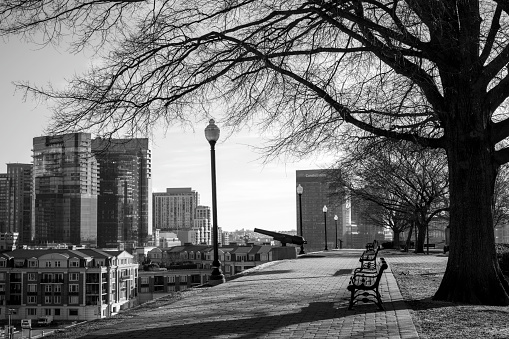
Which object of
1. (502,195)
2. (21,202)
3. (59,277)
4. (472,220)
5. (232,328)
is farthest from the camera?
(21,202)

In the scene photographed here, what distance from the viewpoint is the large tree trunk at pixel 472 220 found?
1123 centimetres

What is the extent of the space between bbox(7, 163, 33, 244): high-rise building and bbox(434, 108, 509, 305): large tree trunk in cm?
11925

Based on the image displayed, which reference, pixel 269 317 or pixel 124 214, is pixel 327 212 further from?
pixel 269 317

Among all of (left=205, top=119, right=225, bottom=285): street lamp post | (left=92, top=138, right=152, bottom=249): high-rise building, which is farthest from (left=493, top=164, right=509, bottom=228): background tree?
(left=92, top=138, right=152, bottom=249): high-rise building

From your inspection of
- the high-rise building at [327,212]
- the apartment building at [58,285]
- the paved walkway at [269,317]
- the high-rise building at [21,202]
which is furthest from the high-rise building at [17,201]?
the paved walkway at [269,317]

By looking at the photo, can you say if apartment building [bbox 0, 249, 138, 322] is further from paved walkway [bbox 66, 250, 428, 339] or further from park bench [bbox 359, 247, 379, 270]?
paved walkway [bbox 66, 250, 428, 339]

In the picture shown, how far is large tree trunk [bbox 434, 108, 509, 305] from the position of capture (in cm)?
1123

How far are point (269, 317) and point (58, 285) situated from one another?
5752cm

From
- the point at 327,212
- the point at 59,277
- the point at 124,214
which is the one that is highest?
the point at 124,214

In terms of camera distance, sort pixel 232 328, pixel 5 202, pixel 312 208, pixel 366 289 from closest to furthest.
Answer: pixel 232 328 → pixel 366 289 → pixel 312 208 → pixel 5 202

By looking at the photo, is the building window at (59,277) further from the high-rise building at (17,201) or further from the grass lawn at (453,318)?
the high-rise building at (17,201)

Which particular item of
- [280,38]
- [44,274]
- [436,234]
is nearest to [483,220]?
[280,38]

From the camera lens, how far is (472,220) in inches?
448

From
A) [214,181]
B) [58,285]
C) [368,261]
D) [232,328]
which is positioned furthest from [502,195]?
[58,285]
